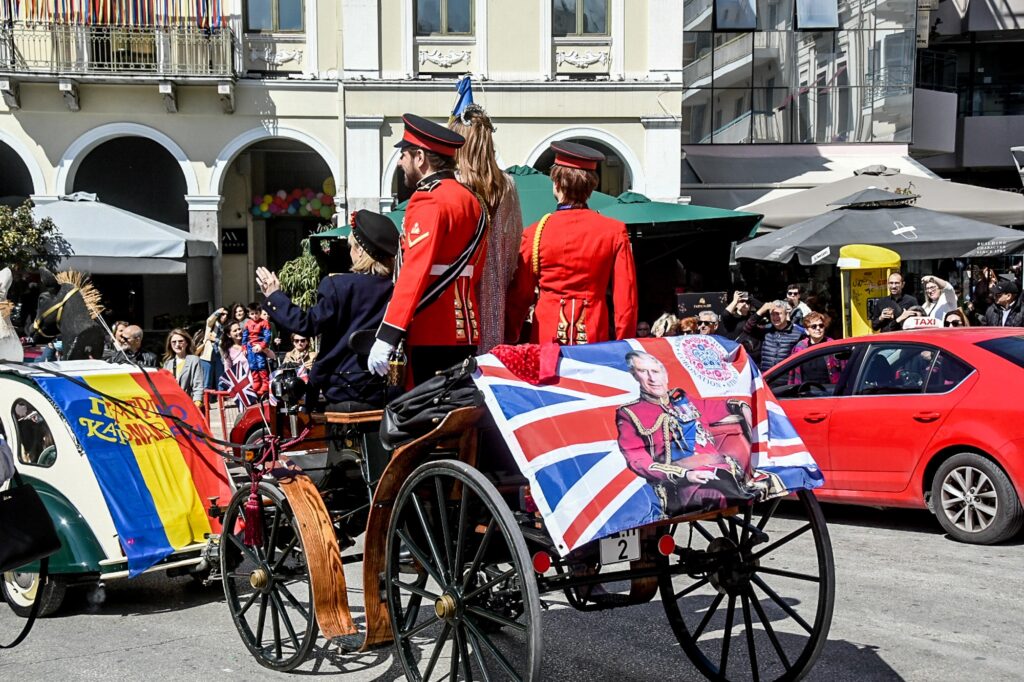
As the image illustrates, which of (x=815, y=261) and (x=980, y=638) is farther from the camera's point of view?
(x=815, y=261)

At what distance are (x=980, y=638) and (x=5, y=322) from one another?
226 inches

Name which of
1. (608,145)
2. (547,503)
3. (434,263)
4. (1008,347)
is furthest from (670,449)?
(608,145)

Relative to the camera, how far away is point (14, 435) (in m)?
6.77

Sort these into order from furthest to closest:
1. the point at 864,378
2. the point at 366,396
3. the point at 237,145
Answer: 1. the point at 237,145
2. the point at 864,378
3. the point at 366,396

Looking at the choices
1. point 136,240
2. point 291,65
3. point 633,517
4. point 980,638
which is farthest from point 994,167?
point 633,517

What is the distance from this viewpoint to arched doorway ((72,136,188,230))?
2336 centimetres

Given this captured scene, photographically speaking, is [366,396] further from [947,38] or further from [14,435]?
[947,38]

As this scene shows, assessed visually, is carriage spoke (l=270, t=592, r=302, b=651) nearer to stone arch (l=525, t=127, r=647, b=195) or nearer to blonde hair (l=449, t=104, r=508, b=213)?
blonde hair (l=449, t=104, r=508, b=213)

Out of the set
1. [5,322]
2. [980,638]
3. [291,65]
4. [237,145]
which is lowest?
[980,638]

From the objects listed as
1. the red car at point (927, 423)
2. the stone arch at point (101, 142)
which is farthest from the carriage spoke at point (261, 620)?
the stone arch at point (101, 142)

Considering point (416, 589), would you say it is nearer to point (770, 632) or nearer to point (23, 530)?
point (770, 632)

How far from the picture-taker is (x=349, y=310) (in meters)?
5.52

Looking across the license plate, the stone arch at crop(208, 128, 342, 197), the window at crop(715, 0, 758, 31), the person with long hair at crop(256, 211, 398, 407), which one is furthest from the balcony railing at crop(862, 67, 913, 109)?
the license plate

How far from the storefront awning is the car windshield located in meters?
14.4
